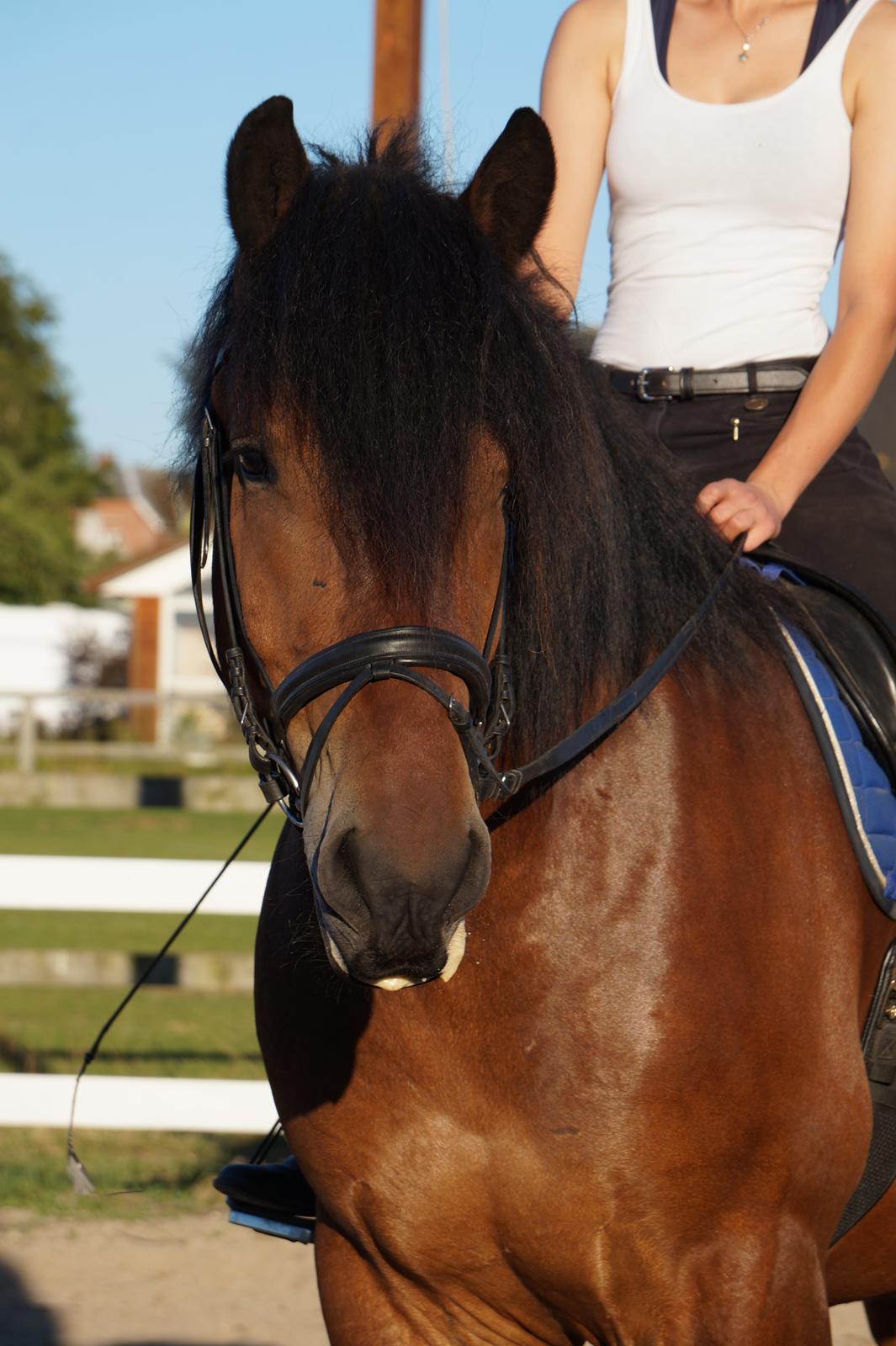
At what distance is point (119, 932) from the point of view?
11.8 metres

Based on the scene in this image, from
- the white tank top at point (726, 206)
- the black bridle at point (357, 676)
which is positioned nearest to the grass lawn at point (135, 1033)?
the white tank top at point (726, 206)

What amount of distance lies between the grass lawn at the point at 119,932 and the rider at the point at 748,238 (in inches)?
304

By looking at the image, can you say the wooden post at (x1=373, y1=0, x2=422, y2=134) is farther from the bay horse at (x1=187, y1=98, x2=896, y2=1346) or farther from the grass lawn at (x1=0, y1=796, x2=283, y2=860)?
the grass lawn at (x1=0, y1=796, x2=283, y2=860)

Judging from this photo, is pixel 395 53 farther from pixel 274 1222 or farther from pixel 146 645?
pixel 146 645

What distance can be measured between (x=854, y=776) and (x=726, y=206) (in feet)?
3.49

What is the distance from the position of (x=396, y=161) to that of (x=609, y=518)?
60 centimetres

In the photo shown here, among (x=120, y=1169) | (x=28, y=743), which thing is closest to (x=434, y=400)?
(x=120, y=1169)

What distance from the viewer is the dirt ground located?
4402 millimetres

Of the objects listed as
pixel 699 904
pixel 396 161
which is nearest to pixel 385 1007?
pixel 699 904

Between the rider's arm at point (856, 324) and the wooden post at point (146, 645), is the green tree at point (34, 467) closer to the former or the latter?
the wooden post at point (146, 645)

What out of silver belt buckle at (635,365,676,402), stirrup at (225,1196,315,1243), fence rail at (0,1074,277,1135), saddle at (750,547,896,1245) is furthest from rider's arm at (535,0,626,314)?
fence rail at (0,1074,277,1135)

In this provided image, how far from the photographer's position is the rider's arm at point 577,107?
2764 millimetres

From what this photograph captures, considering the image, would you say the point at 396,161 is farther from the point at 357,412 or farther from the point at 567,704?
the point at 567,704

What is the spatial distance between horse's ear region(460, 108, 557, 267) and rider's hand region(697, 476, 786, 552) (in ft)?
1.81
